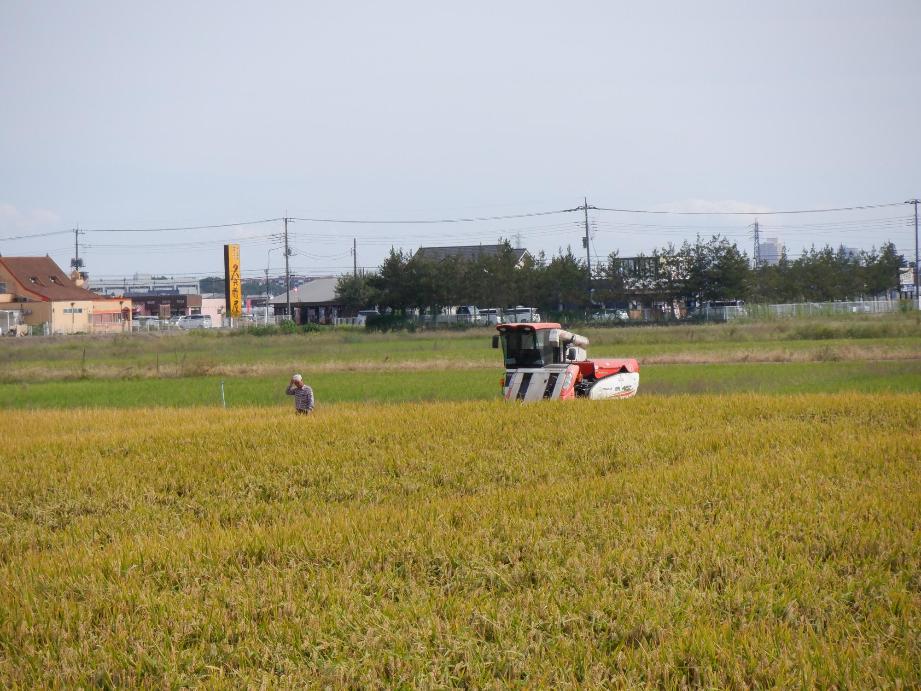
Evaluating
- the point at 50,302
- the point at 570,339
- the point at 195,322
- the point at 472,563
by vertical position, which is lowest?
the point at 472,563

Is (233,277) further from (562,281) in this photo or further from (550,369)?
(550,369)

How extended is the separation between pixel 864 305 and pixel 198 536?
6527 centimetres

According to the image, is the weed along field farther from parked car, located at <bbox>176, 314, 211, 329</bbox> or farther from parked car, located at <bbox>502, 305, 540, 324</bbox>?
parked car, located at <bbox>176, 314, 211, 329</bbox>

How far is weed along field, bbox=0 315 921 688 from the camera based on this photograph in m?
5.95

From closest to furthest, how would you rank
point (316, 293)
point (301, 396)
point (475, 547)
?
point (475, 547) → point (301, 396) → point (316, 293)

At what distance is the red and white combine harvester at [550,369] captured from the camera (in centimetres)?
2042

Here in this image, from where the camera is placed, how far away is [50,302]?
7269 centimetres

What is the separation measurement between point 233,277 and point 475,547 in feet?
201

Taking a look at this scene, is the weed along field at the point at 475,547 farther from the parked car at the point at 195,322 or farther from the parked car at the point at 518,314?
the parked car at the point at 195,322

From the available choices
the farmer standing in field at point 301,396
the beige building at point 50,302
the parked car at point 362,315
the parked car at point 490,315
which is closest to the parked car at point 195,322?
the beige building at point 50,302

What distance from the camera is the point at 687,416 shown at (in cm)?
1709

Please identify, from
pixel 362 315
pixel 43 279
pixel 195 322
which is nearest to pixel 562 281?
pixel 362 315

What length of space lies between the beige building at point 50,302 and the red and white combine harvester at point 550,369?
5483cm

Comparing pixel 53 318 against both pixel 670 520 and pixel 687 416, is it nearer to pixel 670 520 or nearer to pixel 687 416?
pixel 687 416
